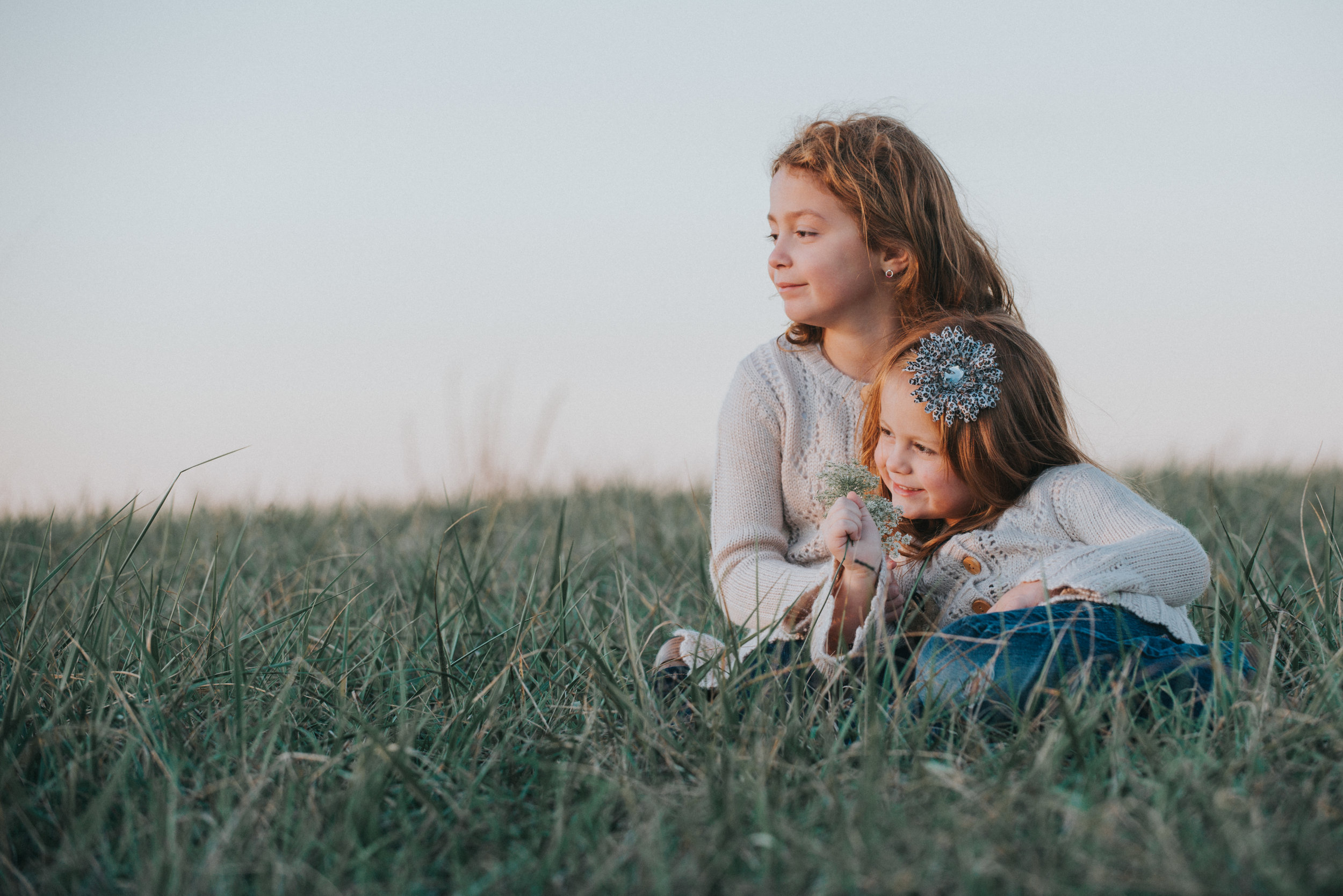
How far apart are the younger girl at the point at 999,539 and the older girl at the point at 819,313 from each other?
7.0 inches

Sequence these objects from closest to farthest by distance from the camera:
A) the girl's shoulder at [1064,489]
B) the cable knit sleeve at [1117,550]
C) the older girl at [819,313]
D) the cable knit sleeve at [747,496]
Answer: the cable knit sleeve at [1117,550] → the girl's shoulder at [1064,489] → the older girl at [819,313] → the cable knit sleeve at [747,496]

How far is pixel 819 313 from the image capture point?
2293 mm

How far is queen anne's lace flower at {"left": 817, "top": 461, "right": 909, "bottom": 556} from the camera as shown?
1.90 meters

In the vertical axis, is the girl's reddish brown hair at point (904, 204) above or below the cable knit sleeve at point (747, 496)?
above

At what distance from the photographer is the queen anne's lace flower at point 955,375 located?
200 cm

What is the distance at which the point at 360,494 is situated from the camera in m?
4.84

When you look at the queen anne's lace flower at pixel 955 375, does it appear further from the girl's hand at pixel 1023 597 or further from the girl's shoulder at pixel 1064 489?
the girl's hand at pixel 1023 597

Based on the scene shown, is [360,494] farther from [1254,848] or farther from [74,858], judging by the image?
[1254,848]

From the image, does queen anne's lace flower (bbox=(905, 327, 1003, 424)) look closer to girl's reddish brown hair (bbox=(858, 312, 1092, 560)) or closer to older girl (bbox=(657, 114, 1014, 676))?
girl's reddish brown hair (bbox=(858, 312, 1092, 560))

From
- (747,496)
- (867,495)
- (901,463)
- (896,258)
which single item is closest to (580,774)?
(867,495)

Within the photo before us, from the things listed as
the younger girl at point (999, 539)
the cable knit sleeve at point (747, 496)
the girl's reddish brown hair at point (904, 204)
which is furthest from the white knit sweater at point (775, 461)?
the girl's reddish brown hair at point (904, 204)

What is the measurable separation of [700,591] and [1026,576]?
3.70 ft

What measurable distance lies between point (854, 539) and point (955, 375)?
43cm

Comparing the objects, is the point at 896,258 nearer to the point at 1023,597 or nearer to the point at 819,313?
the point at 819,313
